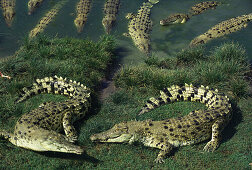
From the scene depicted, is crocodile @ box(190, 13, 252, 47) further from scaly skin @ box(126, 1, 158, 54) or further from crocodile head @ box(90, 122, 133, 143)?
crocodile head @ box(90, 122, 133, 143)

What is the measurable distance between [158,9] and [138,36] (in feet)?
7.69

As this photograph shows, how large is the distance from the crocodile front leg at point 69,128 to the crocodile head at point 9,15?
235 inches

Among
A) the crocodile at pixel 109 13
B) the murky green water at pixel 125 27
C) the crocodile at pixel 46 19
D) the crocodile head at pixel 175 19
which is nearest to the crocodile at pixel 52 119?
the murky green water at pixel 125 27

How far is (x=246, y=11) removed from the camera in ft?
39.5

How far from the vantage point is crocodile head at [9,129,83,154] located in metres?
5.34

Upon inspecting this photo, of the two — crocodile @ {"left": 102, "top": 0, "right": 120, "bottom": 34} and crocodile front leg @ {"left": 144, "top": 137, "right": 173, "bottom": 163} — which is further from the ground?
crocodile front leg @ {"left": 144, "top": 137, "right": 173, "bottom": 163}

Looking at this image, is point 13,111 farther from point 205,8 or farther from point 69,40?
point 205,8

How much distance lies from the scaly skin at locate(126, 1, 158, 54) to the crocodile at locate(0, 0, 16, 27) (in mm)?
4032

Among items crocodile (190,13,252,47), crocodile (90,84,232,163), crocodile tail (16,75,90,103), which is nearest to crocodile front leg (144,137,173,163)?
crocodile (90,84,232,163)

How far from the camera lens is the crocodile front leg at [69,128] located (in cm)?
610

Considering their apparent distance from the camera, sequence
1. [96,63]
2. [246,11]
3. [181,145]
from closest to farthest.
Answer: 1. [181,145]
2. [96,63]
3. [246,11]

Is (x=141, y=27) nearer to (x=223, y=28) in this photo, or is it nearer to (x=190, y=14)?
(x=190, y=14)

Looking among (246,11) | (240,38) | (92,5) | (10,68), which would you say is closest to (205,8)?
(246,11)

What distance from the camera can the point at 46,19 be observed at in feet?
37.5
